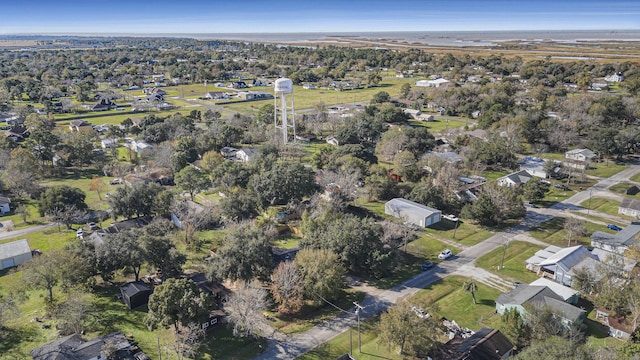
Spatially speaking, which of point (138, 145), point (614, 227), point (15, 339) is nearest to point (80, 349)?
point (15, 339)

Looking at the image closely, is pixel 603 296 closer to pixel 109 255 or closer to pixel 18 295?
pixel 109 255

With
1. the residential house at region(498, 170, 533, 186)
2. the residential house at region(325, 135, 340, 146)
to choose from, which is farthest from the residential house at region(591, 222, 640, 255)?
the residential house at region(325, 135, 340, 146)

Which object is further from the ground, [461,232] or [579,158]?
[579,158]

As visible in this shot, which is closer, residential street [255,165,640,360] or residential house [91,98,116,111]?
residential street [255,165,640,360]

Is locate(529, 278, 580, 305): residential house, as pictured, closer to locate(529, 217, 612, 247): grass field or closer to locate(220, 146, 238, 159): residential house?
locate(529, 217, 612, 247): grass field

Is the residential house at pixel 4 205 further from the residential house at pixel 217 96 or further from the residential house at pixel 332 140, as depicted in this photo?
the residential house at pixel 217 96

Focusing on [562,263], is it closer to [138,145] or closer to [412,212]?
[412,212]

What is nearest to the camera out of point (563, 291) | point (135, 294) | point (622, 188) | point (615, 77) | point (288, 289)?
point (288, 289)

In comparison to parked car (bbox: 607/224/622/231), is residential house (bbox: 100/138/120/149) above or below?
above
